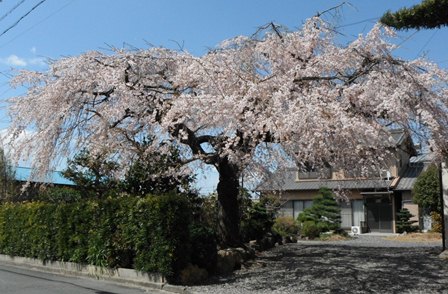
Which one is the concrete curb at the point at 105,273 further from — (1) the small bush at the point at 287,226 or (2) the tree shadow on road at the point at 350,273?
(1) the small bush at the point at 287,226

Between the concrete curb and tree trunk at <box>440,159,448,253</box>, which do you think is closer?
the concrete curb

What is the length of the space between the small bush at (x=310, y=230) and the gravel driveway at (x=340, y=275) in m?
10.2

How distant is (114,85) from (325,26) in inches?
216

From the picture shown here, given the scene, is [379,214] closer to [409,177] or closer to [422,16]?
[409,177]

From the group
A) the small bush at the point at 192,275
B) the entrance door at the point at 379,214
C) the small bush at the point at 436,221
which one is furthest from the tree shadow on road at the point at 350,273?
the entrance door at the point at 379,214

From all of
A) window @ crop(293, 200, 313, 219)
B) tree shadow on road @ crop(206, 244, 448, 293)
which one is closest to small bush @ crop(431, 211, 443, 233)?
window @ crop(293, 200, 313, 219)

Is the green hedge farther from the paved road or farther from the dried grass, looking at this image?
the dried grass

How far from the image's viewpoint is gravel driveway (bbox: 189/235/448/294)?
1022 cm

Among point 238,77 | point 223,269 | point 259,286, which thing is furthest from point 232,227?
point 238,77

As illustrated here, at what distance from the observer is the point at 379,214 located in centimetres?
3272

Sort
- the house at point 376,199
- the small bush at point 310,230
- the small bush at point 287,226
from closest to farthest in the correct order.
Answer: the small bush at point 287,226 → the small bush at point 310,230 → the house at point 376,199

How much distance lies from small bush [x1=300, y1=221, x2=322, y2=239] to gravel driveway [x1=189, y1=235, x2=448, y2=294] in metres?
10.2

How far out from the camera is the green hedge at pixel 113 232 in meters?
11.6

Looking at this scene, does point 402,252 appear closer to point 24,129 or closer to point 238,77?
point 238,77
